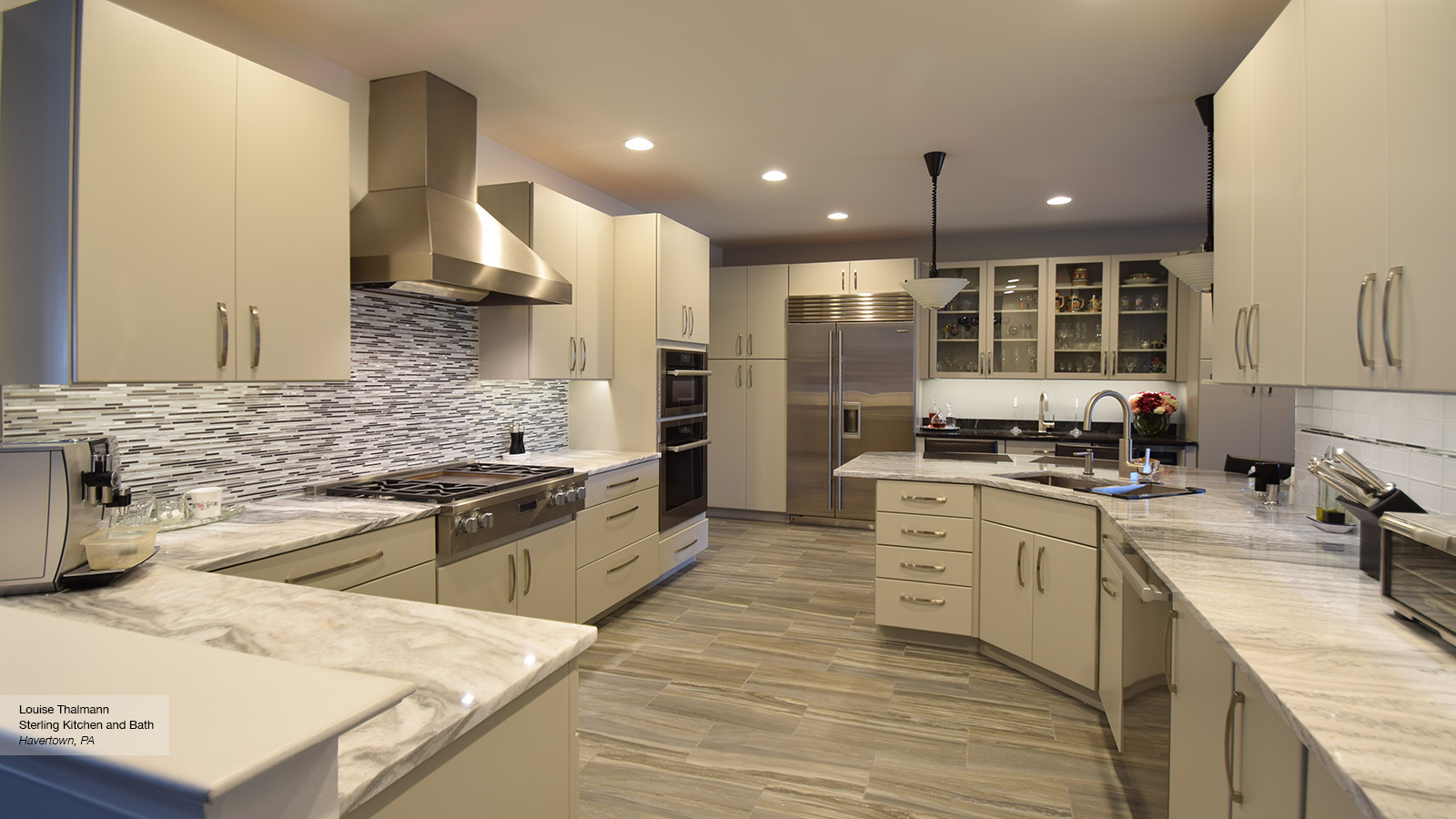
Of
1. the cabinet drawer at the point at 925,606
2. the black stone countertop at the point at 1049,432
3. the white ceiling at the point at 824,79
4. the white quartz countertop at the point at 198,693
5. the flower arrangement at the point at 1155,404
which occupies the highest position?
the white ceiling at the point at 824,79

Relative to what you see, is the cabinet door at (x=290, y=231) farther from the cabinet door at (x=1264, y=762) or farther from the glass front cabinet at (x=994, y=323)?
the glass front cabinet at (x=994, y=323)

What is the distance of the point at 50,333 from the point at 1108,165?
4.69 m

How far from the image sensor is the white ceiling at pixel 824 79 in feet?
7.93

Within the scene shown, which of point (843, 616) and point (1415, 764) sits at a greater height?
point (1415, 764)

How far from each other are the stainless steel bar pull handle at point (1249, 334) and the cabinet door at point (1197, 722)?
0.76 m

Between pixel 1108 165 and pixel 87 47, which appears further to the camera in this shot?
pixel 1108 165

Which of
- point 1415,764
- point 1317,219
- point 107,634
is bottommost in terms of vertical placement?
point 1415,764

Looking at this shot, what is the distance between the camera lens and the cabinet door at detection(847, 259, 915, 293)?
5.90 meters

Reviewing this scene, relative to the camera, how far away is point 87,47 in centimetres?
170

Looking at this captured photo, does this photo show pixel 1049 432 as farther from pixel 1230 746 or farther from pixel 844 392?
pixel 1230 746

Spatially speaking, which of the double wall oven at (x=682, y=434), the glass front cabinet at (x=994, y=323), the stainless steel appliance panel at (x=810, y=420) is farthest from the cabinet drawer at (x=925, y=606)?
the glass front cabinet at (x=994, y=323)

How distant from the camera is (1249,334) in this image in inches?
76.6

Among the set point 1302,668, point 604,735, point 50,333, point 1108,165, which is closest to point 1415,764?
point 1302,668

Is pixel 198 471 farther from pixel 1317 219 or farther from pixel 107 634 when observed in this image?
pixel 1317 219
